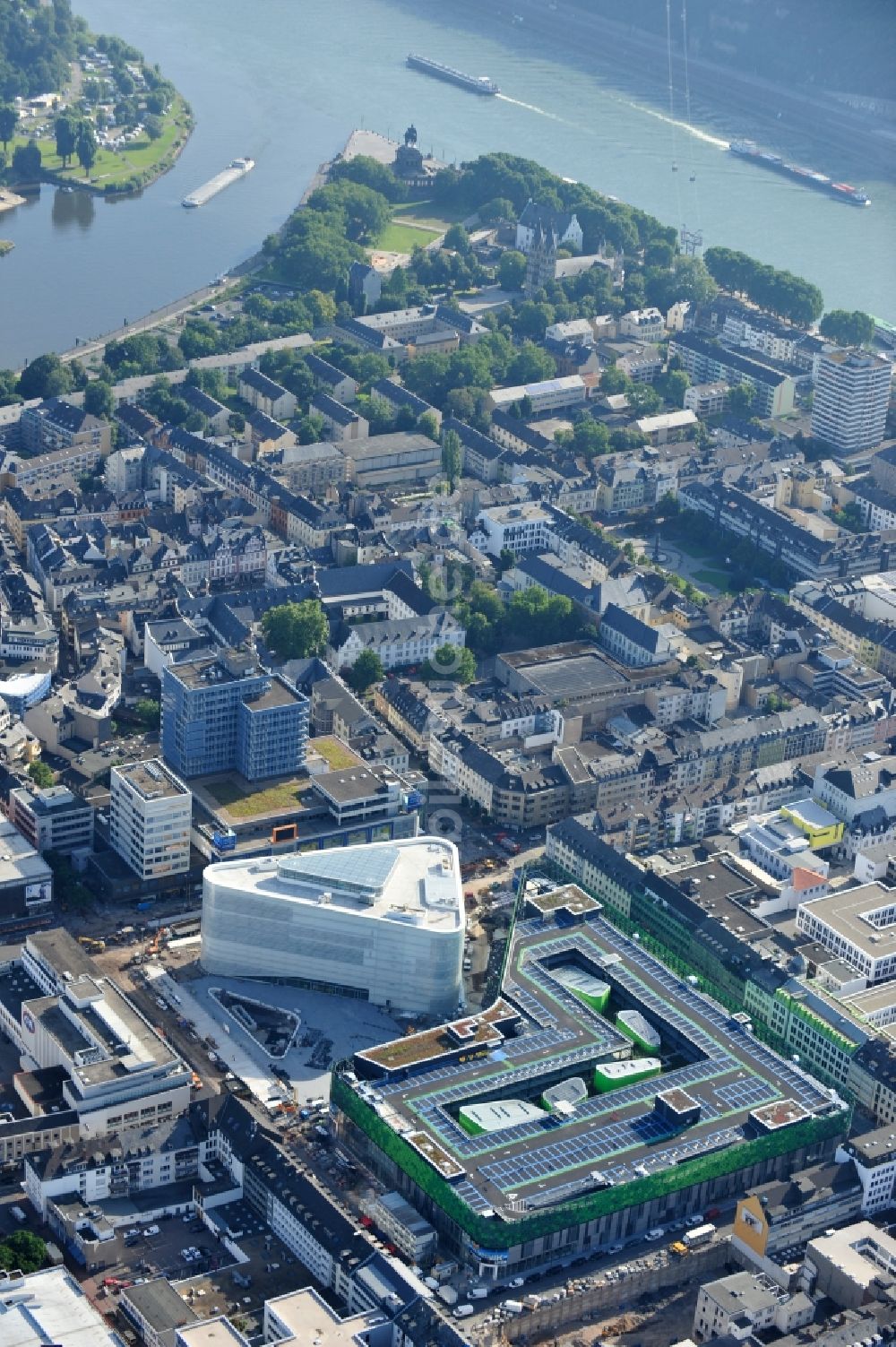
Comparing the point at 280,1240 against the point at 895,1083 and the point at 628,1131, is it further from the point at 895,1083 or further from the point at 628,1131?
the point at 895,1083

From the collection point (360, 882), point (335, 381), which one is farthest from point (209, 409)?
point (360, 882)

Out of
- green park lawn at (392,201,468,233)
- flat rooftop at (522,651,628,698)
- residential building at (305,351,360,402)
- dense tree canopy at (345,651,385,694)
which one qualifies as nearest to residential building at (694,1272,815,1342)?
flat rooftop at (522,651,628,698)

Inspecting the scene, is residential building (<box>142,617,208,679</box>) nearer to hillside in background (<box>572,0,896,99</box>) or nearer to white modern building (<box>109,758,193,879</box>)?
white modern building (<box>109,758,193,879</box>)

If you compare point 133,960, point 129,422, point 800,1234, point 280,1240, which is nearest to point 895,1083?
point 800,1234

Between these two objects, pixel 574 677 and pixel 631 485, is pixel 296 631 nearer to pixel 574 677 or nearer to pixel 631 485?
pixel 574 677

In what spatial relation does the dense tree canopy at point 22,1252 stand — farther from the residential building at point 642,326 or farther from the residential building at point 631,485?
the residential building at point 642,326

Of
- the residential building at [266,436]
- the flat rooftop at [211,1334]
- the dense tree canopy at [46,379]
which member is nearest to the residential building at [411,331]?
the residential building at [266,436]

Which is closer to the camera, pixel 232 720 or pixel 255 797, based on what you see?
pixel 255 797

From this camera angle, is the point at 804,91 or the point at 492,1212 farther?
the point at 804,91
